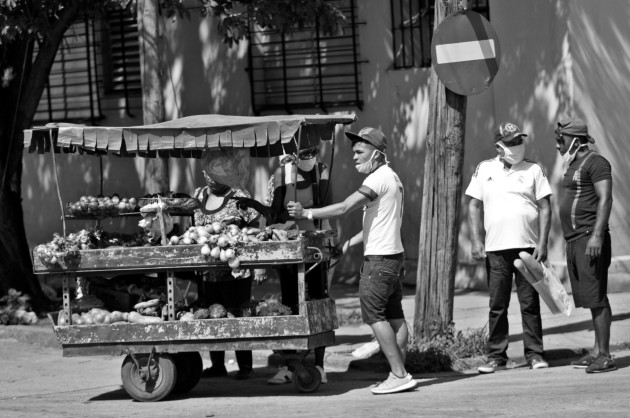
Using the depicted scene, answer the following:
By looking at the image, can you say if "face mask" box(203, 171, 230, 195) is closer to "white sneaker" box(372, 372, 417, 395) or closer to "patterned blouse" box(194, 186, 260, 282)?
"patterned blouse" box(194, 186, 260, 282)

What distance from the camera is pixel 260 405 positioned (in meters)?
7.89

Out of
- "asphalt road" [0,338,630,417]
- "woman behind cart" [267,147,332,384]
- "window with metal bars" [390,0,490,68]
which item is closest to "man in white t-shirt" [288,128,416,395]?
"asphalt road" [0,338,630,417]

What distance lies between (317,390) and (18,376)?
308 cm

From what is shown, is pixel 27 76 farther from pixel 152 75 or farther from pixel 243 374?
pixel 243 374

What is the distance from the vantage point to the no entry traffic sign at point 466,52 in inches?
360

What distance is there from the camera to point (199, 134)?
8195 mm

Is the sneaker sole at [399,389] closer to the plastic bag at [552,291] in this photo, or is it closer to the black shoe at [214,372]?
the plastic bag at [552,291]

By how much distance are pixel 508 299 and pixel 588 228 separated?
86cm

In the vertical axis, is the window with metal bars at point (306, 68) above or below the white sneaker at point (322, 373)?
above

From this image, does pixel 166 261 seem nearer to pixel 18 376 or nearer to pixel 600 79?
pixel 18 376

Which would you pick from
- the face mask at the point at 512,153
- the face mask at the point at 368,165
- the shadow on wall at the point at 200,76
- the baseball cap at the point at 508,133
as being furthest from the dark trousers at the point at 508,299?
the shadow on wall at the point at 200,76

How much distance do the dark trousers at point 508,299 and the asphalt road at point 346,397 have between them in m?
0.26

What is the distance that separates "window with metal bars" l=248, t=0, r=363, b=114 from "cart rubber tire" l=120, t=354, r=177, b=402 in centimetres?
664

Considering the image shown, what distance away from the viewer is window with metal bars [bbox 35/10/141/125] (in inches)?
616
